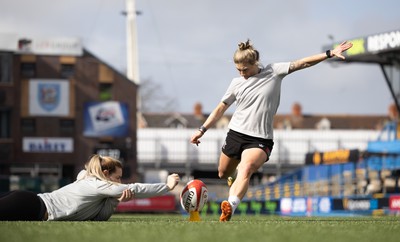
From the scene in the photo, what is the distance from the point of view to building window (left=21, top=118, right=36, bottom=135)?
6676cm

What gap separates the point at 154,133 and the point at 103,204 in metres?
82.2

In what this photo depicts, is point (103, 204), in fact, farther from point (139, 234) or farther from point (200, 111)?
point (200, 111)

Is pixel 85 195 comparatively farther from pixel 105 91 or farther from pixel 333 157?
pixel 105 91

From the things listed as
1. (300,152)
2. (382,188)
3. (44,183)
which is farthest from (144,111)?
(382,188)

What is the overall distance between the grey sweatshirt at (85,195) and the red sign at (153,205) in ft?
131

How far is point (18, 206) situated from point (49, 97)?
57.4 metres

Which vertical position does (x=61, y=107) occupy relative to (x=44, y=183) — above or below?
above

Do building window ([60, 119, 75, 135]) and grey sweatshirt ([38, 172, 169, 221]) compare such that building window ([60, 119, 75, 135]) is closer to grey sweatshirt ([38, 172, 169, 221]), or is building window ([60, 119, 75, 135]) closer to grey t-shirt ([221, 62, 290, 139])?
grey t-shirt ([221, 62, 290, 139])

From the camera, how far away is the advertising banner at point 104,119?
68562 mm

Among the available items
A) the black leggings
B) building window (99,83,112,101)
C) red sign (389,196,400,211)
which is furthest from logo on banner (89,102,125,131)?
the black leggings

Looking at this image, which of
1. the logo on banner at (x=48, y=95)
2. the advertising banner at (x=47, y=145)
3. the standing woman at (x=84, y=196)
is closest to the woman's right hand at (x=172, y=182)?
the standing woman at (x=84, y=196)

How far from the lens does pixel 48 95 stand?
219ft

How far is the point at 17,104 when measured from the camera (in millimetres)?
65938

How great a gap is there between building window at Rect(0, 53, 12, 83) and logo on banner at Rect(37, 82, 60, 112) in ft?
7.11
